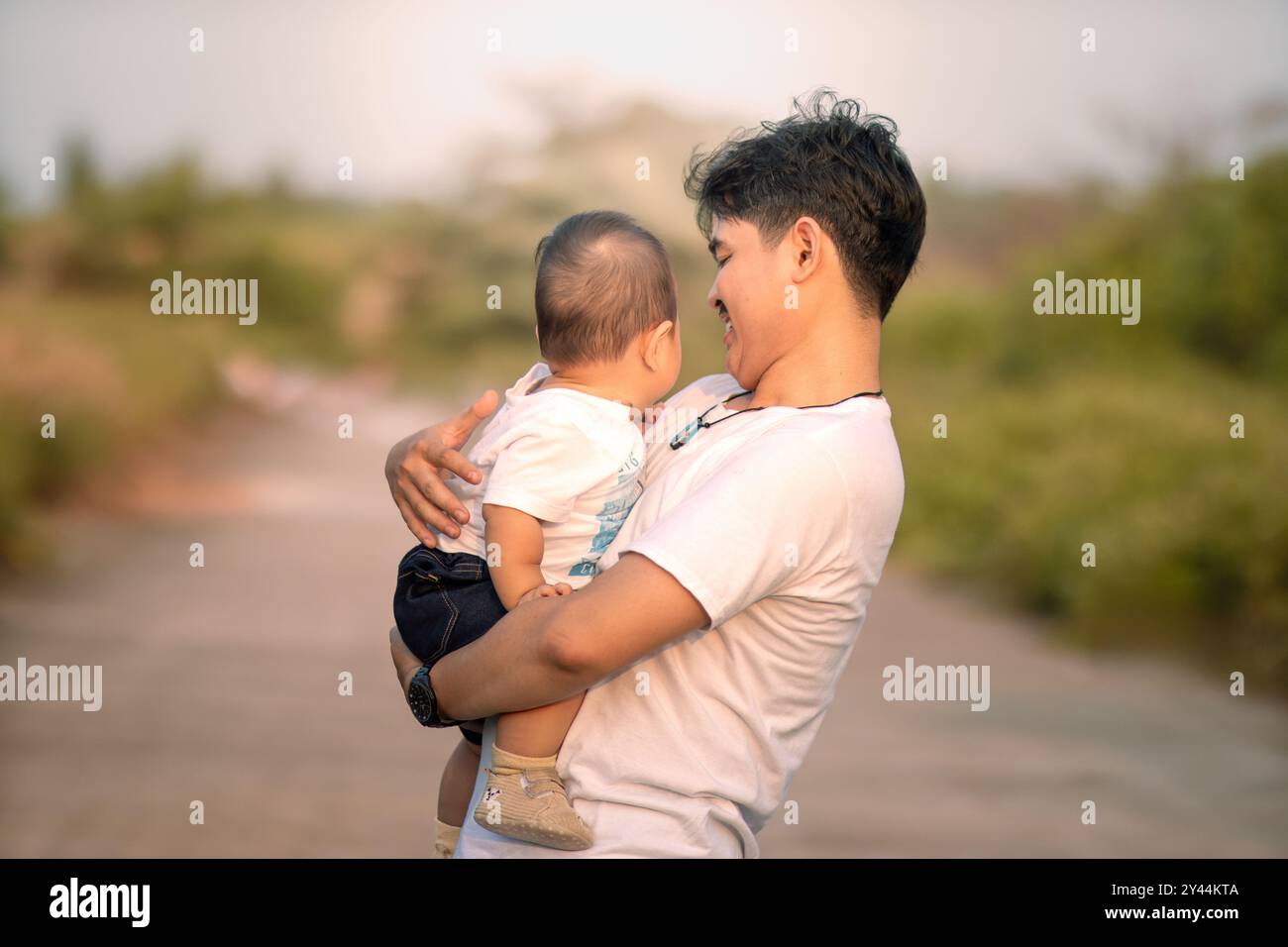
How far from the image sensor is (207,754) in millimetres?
7645

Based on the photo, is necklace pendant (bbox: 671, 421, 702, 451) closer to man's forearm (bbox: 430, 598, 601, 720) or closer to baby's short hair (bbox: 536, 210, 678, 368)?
baby's short hair (bbox: 536, 210, 678, 368)

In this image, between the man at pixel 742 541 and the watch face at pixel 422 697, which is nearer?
the man at pixel 742 541

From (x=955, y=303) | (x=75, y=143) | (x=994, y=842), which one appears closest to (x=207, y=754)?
(x=994, y=842)

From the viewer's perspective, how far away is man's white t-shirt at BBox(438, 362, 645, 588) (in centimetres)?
160

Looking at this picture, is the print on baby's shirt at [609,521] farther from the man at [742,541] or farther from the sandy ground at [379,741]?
the sandy ground at [379,741]

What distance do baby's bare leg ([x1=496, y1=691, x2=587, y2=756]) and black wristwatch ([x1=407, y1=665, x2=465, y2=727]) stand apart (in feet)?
0.32

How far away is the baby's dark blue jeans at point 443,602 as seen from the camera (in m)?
1.65

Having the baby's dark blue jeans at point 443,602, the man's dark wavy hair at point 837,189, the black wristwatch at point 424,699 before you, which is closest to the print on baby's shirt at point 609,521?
the baby's dark blue jeans at point 443,602

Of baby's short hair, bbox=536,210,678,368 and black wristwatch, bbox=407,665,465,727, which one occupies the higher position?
baby's short hair, bbox=536,210,678,368

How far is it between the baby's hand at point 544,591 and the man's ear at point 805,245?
0.48 meters

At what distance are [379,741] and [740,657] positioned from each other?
22.7ft

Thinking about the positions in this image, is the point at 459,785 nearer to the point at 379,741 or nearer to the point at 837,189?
the point at 837,189

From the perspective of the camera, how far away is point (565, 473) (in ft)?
5.25

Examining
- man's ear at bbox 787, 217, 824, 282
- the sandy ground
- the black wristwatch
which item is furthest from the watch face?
the sandy ground
